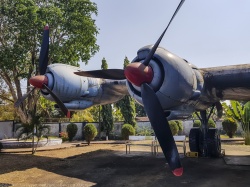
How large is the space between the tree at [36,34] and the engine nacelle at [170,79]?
1854 cm

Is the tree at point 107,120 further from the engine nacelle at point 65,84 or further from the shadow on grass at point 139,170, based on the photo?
the engine nacelle at point 65,84

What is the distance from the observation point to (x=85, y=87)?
14.6m

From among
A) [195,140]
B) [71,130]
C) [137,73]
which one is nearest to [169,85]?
[137,73]

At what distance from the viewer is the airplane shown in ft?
28.1

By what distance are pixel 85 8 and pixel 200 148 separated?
1973 centimetres

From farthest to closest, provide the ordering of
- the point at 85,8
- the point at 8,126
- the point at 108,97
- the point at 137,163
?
the point at 8,126 → the point at 85,8 → the point at 108,97 → the point at 137,163

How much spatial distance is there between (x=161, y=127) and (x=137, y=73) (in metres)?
1.97

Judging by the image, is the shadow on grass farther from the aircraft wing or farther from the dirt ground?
the aircraft wing

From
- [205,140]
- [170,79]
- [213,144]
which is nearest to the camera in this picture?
[170,79]

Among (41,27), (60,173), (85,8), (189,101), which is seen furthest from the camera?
(85,8)

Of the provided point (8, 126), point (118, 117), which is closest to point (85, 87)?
point (8, 126)

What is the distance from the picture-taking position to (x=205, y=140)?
15961 millimetres

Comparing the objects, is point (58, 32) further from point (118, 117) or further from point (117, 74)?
point (118, 117)

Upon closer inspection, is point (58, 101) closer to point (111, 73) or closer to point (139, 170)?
point (111, 73)
